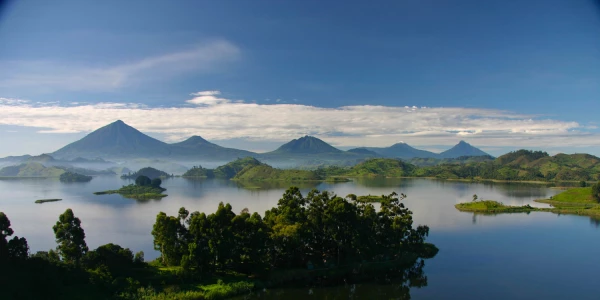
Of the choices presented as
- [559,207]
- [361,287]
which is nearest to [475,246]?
[361,287]

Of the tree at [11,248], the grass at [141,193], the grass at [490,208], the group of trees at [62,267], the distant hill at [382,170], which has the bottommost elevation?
the grass at [141,193]

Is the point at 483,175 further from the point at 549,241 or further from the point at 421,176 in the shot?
the point at 549,241

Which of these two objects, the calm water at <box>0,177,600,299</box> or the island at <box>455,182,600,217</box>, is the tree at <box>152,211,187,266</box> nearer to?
the calm water at <box>0,177,600,299</box>

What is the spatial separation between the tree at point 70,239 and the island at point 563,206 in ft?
151

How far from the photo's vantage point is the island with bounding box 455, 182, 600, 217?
49669mm

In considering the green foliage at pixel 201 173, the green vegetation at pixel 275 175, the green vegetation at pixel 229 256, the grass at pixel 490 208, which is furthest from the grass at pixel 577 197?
the green foliage at pixel 201 173

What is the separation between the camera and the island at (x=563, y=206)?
1955 inches

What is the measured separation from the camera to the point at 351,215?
22.5 metres

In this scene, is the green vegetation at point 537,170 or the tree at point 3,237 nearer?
the tree at point 3,237

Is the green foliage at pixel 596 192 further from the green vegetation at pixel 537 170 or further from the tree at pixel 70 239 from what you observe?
the tree at pixel 70 239

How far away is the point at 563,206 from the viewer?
53.9m

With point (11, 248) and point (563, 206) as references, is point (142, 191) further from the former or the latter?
point (563, 206)

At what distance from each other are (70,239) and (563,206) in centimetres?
6145

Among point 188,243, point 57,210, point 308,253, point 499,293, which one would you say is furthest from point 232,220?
point 57,210
